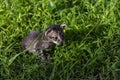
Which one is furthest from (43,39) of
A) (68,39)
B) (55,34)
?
(68,39)

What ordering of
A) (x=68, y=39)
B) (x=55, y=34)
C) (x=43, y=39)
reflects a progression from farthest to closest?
1. (x=68, y=39)
2. (x=43, y=39)
3. (x=55, y=34)

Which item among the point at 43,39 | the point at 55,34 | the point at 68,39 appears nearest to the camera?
the point at 55,34

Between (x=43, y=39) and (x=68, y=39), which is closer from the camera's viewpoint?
(x=43, y=39)

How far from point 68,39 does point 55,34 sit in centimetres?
51

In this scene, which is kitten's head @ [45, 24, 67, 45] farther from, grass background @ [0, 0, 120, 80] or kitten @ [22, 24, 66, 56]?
grass background @ [0, 0, 120, 80]

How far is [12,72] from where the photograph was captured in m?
5.57

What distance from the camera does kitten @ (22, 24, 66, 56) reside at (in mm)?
5741

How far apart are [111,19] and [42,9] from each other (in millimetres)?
1252

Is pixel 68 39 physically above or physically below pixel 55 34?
below

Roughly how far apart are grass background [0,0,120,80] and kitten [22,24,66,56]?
5.1 inches

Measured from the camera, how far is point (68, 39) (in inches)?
244

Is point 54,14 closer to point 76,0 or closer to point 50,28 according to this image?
point 76,0

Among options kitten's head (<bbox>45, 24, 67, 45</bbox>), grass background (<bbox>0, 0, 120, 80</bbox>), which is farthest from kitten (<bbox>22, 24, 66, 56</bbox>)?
grass background (<bbox>0, 0, 120, 80</bbox>)

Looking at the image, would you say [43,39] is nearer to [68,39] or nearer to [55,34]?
[55,34]
